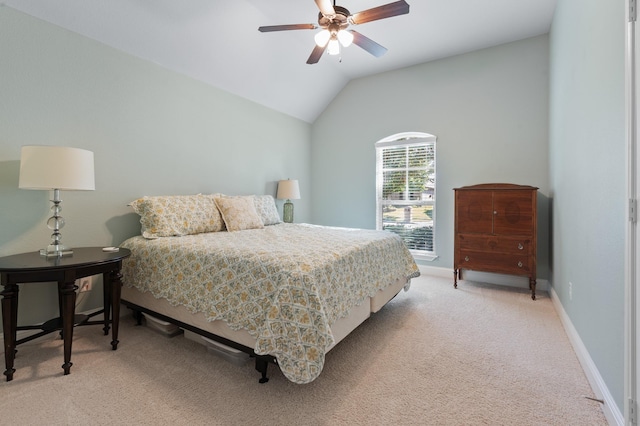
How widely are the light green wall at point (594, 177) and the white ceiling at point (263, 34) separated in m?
0.82

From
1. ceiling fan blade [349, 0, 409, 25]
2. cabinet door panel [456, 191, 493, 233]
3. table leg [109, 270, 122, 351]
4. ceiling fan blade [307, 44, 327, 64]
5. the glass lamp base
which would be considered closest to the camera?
ceiling fan blade [349, 0, 409, 25]

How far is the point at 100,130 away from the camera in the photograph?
2.56 m

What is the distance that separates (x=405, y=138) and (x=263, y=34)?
7.82 feet

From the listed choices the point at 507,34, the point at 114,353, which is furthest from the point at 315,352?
the point at 507,34

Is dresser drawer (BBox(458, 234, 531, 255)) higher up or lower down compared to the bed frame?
higher up

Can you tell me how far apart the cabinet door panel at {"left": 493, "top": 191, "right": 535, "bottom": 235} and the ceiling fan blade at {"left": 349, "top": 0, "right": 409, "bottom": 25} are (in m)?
2.24

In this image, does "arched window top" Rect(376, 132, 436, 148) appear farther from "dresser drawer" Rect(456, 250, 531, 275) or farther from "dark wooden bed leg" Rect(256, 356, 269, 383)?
"dark wooden bed leg" Rect(256, 356, 269, 383)

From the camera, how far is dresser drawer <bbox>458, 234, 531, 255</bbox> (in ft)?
10.4

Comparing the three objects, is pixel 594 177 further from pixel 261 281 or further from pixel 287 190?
pixel 287 190

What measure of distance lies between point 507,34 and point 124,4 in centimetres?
400

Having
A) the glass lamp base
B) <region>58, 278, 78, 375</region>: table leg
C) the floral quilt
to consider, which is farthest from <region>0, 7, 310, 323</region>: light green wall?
the glass lamp base

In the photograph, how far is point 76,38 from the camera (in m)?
2.40

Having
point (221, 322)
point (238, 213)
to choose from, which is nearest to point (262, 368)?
point (221, 322)

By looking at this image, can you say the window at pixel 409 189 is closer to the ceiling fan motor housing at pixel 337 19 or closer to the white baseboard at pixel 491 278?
the white baseboard at pixel 491 278
